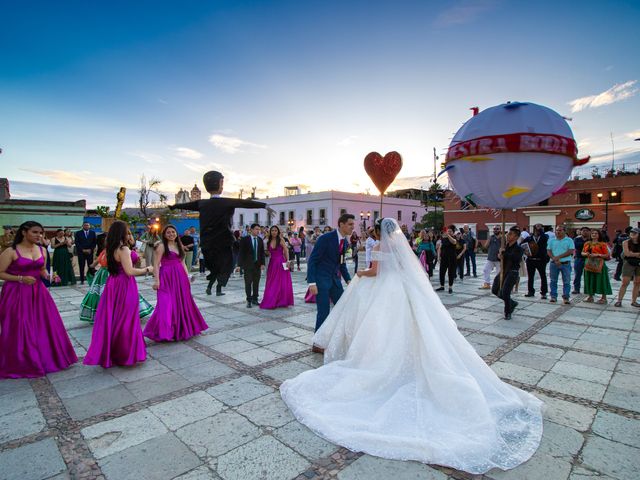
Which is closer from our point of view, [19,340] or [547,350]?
[19,340]

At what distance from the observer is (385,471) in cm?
220

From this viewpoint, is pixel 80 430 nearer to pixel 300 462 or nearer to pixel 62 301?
pixel 300 462

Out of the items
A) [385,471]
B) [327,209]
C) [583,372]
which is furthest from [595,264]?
[327,209]

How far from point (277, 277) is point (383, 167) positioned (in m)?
3.86

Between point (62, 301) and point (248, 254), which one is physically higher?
point (248, 254)

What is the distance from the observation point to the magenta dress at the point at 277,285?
729 cm

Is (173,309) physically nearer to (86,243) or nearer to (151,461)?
(151,461)

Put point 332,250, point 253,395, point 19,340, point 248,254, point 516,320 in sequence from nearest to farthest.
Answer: point 253,395 < point 19,340 < point 332,250 < point 516,320 < point 248,254

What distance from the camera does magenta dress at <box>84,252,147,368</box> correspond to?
3973 millimetres

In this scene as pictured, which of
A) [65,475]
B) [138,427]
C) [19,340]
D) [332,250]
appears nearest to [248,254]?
[332,250]

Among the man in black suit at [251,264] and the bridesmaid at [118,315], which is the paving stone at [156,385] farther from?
the man in black suit at [251,264]

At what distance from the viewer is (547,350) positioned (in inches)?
184

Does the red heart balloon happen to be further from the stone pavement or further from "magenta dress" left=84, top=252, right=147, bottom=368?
"magenta dress" left=84, top=252, right=147, bottom=368

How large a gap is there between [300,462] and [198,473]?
2.12 ft
